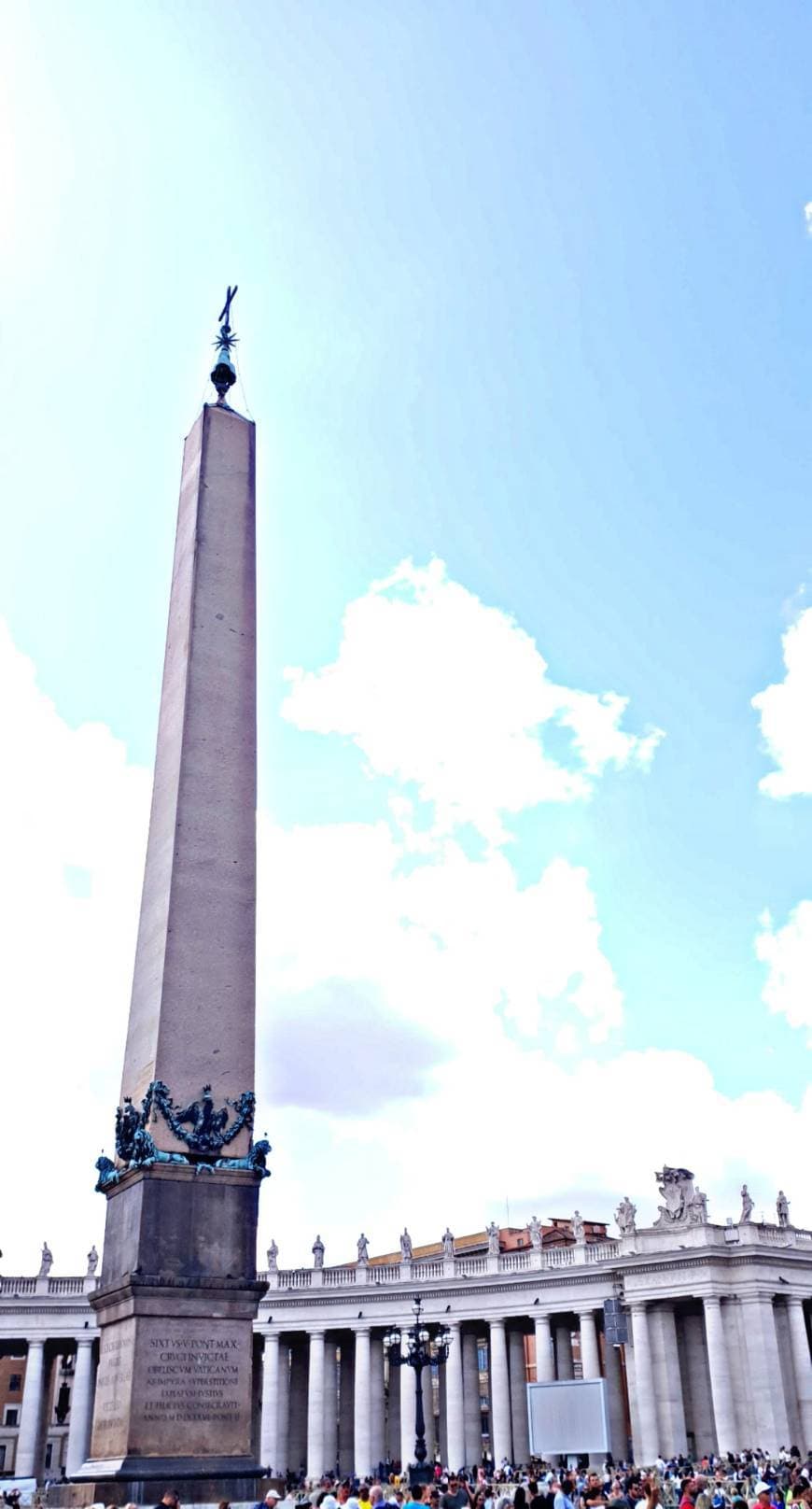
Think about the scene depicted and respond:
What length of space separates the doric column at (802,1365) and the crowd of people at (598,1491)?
401 cm

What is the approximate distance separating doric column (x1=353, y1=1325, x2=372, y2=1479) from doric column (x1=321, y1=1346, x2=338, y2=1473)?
0.94 metres

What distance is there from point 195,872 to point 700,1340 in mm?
41602

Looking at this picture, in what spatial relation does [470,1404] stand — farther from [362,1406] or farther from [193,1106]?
[193,1106]

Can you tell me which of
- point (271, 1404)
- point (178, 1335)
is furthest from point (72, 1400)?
point (178, 1335)

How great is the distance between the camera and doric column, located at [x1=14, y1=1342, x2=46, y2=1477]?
4959 cm

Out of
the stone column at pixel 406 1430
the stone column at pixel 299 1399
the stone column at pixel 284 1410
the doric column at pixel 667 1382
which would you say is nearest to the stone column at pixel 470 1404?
the stone column at pixel 406 1430

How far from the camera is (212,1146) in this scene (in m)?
14.8

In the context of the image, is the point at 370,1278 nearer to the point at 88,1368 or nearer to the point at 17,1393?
the point at 88,1368

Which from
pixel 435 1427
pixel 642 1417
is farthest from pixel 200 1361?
pixel 435 1427

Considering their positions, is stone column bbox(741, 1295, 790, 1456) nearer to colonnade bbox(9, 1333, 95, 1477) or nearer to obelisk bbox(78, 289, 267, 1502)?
colonnade bbox(9, 1333, 95, 1477)

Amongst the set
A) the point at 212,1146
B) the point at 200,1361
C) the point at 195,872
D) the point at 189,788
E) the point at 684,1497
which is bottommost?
the point at 684,1497

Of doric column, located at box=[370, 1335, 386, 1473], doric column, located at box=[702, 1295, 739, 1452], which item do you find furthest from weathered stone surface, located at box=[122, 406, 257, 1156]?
doric column, located at box=[370, 1335, 386, 1473]

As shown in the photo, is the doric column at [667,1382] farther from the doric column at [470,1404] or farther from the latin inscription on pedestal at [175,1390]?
the latin inscription on pedestal at [175,1390]

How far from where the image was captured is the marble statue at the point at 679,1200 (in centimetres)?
4891
